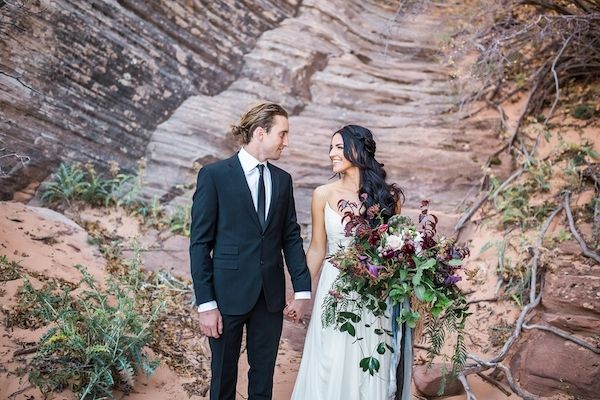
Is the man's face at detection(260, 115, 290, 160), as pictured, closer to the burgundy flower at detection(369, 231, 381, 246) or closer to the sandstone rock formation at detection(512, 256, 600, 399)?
the burgundy flower at detection(369, 231, 381, 246)

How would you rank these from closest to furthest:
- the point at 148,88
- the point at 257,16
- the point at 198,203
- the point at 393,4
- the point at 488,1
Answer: the point at 198,203, the point at 148,88, the point at 488,1, the point at 257,16, the point at 393,4

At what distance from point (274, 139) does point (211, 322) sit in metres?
1.26

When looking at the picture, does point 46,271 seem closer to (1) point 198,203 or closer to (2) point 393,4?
(1) point 198,203

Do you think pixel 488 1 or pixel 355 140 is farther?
pixel 488 1

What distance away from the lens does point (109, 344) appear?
4.14 m

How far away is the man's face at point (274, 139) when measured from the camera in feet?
11.7

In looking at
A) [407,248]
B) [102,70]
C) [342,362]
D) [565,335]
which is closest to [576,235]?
[565,335]

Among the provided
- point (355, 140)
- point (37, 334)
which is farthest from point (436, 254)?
point (37, 334)

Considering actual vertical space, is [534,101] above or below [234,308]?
above

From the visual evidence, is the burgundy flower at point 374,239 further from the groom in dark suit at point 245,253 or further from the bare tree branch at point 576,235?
the bare tree branch at point 576,235

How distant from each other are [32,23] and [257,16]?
3.71 meters

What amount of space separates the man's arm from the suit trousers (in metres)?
0.12

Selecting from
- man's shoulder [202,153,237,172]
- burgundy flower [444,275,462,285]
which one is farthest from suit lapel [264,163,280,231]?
burgundy flower [444,275,462,285]

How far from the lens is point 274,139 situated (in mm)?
3576
